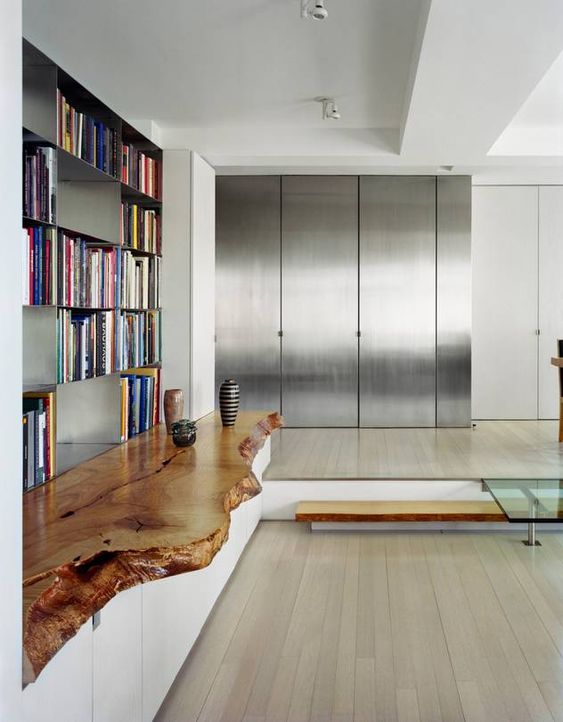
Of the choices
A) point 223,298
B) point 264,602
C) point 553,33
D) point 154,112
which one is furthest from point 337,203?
point 264,602

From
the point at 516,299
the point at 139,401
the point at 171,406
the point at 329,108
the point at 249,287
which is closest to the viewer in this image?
the point at 171,406

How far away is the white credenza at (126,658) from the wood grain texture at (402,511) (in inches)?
63.4

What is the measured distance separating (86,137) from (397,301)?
4459 mm

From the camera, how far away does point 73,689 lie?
1.62 m

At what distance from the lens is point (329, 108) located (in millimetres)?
5180

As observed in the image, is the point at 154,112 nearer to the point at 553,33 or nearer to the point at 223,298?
the point at 223,298

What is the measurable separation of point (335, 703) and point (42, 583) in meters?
1.16

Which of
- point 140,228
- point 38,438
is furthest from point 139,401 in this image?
point 38,438

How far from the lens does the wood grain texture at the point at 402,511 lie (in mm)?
4359

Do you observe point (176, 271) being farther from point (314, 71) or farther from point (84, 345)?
point (84, 345)

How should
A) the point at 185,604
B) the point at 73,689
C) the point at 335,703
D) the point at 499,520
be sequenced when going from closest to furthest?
1. the point at 73,689
2. the point at 335,703
3. the point at 185,604
4. the point at 499,520

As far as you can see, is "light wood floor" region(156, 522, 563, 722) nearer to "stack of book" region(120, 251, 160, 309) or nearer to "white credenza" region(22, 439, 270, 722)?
"white credenza" region(22, 439, 270, 722)

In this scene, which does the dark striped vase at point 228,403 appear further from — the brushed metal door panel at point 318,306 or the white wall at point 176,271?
the brushed metal door panel at point 318,306

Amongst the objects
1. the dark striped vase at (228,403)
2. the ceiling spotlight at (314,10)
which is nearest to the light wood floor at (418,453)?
the dark striped vase at (228,403)
